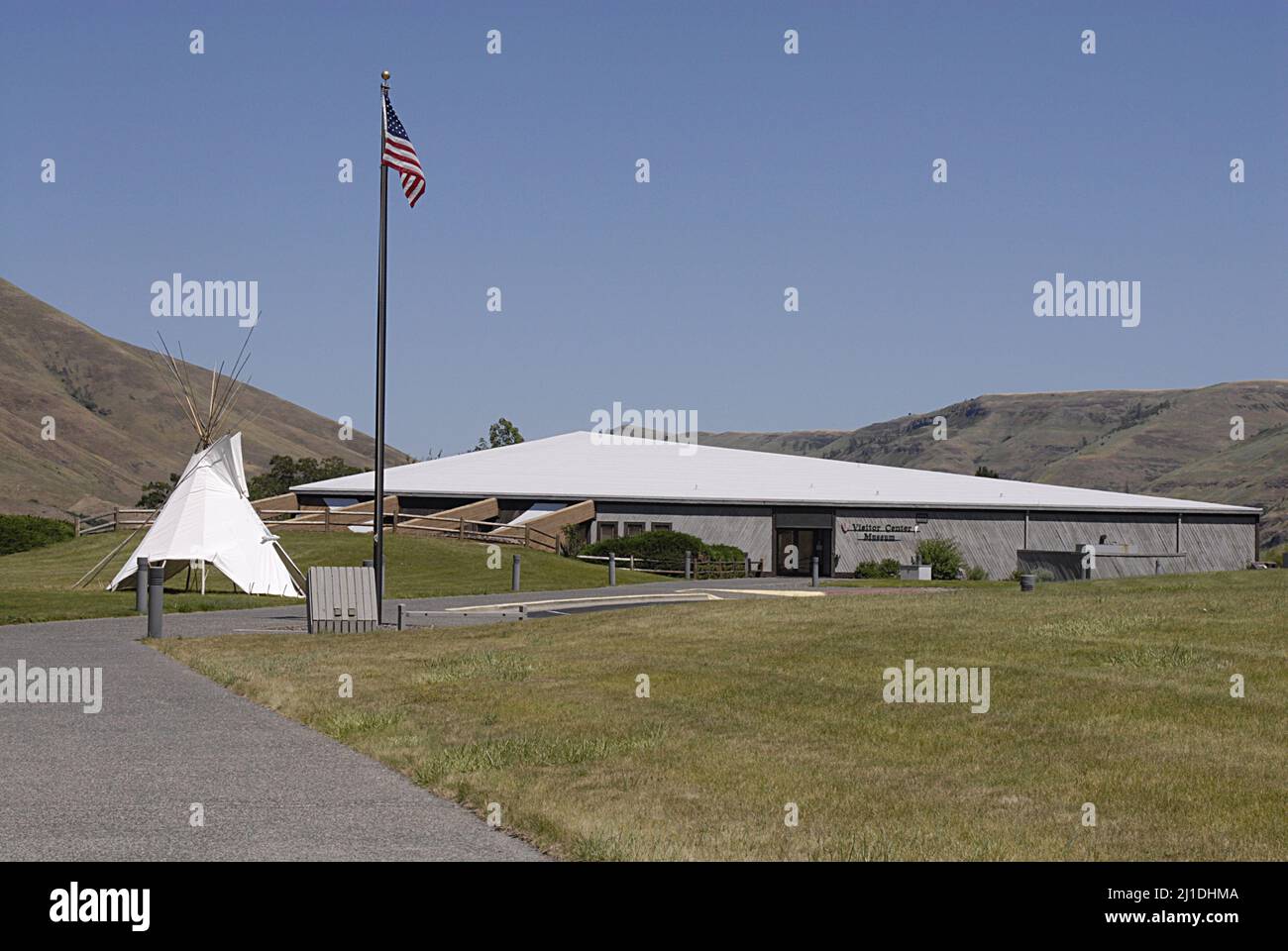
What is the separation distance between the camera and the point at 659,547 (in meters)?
55.2

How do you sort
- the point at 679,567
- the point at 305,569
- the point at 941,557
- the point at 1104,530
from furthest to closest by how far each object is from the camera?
the point at 1104,530, the point at 941,557, the point at 679,567, the point at 305,569

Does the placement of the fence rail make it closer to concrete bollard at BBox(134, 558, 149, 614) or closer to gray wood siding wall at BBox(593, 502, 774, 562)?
gray wood siding wall at BBox(593, 502, 774, 562)

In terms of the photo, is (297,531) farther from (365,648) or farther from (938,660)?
(938,660)

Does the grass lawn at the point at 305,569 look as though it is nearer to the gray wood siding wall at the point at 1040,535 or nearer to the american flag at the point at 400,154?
the american flag at the point at 400,154

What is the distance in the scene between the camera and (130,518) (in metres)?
59.7

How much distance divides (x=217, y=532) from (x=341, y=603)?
12.5 m

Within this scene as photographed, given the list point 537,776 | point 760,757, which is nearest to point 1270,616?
point 760,757

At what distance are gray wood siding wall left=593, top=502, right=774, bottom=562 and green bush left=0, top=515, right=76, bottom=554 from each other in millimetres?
24502

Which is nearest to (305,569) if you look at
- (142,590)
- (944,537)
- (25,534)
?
(142,590)

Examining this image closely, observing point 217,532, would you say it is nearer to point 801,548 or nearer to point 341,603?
point 341,603

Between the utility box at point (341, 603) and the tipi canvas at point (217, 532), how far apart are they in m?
11.4

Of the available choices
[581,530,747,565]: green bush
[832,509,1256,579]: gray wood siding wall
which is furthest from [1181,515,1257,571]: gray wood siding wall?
[581,530,747,565]: green bush

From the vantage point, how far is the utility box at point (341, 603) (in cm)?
2428

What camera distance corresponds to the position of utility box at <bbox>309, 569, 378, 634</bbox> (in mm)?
24281
